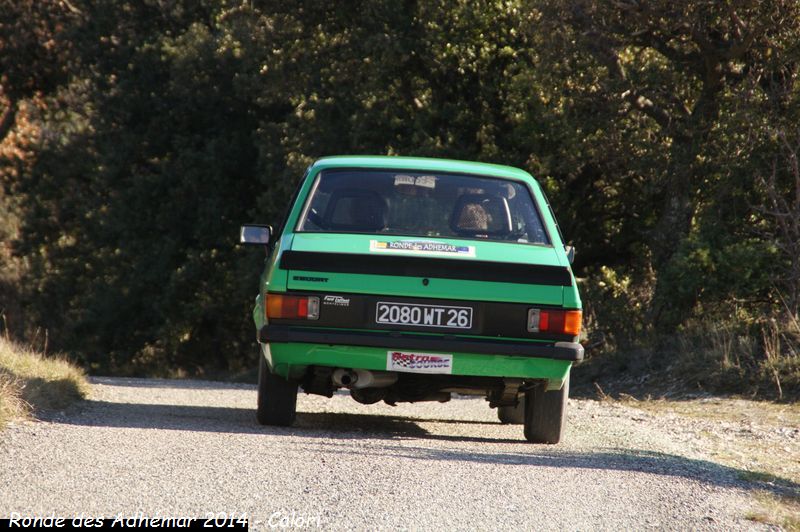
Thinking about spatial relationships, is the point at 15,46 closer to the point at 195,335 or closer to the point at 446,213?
the point at 195,335

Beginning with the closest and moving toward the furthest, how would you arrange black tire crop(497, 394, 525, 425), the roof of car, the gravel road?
the gravel road
the roof of car
black tire crop(497, 394, 525, 425)

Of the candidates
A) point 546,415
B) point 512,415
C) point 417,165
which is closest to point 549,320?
point 546,415

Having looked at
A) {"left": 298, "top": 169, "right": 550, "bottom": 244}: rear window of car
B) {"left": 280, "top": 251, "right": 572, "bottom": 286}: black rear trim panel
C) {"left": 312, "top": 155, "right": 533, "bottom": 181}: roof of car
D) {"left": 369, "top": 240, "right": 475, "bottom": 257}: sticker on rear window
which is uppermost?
{"left": 312, "top": 155, "right": 533, "bottom": 181}: roof of car

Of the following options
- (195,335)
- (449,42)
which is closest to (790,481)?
(449,42)

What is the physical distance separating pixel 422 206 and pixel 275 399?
62.1 inches

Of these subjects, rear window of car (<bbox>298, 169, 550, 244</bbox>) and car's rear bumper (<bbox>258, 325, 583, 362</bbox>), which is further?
rear window of car (<bbox>298, 169, 550, 244</bbox>)

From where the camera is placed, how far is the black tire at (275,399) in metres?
8.48

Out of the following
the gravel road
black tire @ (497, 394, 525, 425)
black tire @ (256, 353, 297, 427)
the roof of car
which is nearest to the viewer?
the gravel road

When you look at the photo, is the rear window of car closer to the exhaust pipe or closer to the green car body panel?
the green car body panel

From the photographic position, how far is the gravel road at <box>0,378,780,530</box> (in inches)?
219

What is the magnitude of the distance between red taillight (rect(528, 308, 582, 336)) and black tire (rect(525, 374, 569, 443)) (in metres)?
0.64

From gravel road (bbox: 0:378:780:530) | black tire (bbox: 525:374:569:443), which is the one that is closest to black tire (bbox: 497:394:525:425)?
gravel road (bbox: 0:378:780:530)

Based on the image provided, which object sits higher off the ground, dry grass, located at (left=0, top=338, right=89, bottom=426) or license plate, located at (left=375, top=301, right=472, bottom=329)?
license plate, located at (left=375, top=301, right=472, bottom=329)

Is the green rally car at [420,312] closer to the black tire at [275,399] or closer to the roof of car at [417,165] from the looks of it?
the black tire at [275,399]
